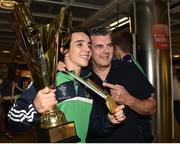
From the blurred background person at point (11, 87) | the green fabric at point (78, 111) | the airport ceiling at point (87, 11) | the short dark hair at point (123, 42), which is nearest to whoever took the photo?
the green fabric at point (78, 111)

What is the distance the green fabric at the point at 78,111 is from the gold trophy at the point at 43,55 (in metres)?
0.16

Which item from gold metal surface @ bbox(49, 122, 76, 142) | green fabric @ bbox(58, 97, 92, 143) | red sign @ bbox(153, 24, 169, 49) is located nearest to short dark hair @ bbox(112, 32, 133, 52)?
green fabric @ bbox(58, 97, 92, 143)

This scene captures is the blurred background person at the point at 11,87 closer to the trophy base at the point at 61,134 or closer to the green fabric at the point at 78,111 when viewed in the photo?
the green fabric at the point at 78,111

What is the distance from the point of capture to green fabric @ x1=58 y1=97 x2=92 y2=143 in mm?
1285

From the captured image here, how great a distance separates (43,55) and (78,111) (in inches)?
13.4

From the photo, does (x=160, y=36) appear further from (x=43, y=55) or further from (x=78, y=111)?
(x=43, y=55)

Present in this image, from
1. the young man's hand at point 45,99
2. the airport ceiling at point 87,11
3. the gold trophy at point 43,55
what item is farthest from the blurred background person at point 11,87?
the young man's hand at point 45,99

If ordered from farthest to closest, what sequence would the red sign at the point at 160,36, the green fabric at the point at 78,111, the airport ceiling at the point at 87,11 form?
the airport ceiling at the point at 87,11, the red sign at the point at 160,36, the green fabric at the point at 78,111

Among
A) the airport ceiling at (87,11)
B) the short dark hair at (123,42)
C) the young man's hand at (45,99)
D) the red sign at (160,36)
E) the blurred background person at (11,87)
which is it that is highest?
the airport ceiling at (87,11)

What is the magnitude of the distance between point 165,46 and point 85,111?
2.64 meters

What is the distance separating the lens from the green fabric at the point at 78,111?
1285mm

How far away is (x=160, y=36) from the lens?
12.2 ft

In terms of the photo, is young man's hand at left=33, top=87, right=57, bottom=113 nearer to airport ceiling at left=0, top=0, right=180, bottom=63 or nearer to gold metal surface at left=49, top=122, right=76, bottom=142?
gold metal surface at left=49, top=122, right=76, bottom=142

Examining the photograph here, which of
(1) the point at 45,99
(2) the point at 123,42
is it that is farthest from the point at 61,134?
(2) the point at 123,42
